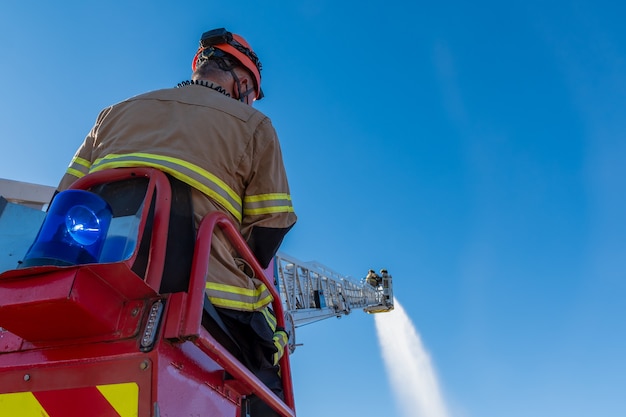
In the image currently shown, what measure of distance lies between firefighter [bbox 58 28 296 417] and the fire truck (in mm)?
143

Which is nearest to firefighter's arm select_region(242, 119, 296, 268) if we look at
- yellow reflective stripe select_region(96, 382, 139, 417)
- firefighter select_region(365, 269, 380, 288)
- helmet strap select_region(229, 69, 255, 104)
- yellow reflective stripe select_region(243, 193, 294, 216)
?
yellow reflective stripe select_region(243, 193, 294, 216)

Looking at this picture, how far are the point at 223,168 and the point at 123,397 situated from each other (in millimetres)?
961

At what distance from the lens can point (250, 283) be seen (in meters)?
1.91

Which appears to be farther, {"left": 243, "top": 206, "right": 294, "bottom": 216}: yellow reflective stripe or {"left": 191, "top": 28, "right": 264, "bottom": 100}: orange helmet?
{"left": 191, "top": 28, "right": 264, "bottom": 100}: orange helmet

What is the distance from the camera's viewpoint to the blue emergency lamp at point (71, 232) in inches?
52.7

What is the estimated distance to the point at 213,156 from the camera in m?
1.95

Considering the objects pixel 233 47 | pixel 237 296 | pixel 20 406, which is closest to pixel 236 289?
pixel 237 296

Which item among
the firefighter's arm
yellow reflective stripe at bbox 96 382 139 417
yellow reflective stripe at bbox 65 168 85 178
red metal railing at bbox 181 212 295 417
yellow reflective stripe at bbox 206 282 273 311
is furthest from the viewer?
yellow reflective stripe at bbox 65 168 85 178

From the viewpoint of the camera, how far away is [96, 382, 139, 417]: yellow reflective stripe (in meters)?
1.27

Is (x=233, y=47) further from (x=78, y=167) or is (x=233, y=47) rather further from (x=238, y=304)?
(x=238, y=304)

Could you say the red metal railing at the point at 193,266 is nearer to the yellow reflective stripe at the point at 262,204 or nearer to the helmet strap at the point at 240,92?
the yellow reflective stripe at the point at 262,204

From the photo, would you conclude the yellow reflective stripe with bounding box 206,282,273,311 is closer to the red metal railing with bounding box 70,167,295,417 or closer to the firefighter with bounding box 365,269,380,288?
the red metal railing with bounding box 70,167,295,417

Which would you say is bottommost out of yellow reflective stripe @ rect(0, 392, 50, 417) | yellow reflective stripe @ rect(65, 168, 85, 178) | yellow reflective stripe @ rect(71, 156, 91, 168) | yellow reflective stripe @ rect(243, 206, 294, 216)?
yellow reflective stripe @ rect(0, 392, 50, 417)

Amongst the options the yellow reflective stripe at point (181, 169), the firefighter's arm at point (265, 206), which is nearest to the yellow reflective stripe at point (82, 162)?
the yellow reflective stripe at point (181, 169)
